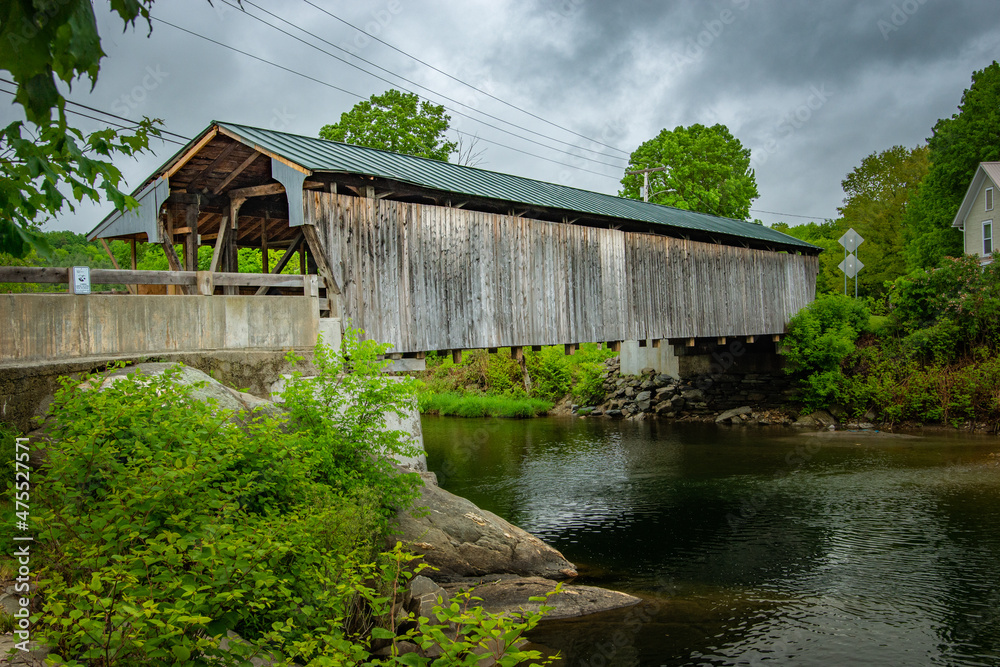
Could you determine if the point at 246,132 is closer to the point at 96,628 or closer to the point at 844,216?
the point at 96,628

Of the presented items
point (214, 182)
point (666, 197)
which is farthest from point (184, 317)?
point (666, 197)

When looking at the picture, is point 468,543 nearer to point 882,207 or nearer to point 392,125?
point 392,125

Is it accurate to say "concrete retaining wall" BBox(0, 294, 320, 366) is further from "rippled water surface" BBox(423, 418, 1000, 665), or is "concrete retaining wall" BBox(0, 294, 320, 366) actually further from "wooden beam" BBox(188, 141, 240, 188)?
"rippled water surface" BBox(423, 418, 1000, 665)

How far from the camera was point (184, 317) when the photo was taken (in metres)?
7.66

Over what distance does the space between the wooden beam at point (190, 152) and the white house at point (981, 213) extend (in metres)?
23.8

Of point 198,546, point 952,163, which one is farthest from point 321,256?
point 952,163

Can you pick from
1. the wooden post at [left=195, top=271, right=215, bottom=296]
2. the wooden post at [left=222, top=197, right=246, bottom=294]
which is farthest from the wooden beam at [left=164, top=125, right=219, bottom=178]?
the wooden post at [left=195, top=271, right=215, bottom=296]

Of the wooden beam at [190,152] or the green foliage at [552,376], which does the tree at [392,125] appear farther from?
the wooden beam at [190,152]

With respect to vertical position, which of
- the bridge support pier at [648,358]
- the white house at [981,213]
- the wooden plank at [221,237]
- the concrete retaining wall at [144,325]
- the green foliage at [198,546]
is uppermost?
the white house at [981,213]

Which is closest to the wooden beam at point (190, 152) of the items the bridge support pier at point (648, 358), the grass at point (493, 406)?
the grass at point (493, 406)

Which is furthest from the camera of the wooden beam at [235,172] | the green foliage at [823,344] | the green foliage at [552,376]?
the green foliage at [552,376]

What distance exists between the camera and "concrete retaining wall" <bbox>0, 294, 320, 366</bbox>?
656cm

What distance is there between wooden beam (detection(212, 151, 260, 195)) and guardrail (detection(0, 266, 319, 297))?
2065mm

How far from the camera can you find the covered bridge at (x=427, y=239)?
9820 mm
